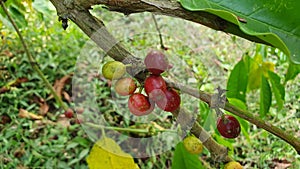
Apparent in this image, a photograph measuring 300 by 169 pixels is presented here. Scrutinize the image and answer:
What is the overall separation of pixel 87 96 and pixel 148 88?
4.66ft

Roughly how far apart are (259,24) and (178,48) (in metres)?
1.15

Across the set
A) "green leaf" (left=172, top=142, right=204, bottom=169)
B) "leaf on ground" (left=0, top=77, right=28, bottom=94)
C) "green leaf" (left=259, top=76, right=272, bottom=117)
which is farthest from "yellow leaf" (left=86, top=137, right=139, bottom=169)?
"leaf on ground" (left=0, top=77, right=28, bottom=94)

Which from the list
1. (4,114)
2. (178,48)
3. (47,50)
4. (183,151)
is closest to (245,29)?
(183,151)

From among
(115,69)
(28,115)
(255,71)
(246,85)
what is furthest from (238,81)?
(28,115)

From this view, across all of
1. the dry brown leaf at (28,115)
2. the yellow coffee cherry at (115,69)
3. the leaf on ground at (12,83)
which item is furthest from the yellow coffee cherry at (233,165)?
the leaf on ground at (12,83)

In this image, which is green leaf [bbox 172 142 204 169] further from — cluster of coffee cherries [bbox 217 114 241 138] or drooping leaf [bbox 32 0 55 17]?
drooping leaf [bbox 32 0 55 17]

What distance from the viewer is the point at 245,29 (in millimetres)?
481

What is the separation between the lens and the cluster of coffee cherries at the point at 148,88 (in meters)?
0.61

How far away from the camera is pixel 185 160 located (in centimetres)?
95

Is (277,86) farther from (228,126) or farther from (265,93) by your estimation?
(228,126)

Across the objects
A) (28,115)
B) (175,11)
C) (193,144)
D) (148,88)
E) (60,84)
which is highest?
(175,11)

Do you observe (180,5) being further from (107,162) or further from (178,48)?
(178,48)

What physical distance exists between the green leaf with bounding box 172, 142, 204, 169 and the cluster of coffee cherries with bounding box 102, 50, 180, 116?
33 cm

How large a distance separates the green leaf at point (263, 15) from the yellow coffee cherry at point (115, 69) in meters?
0.14
